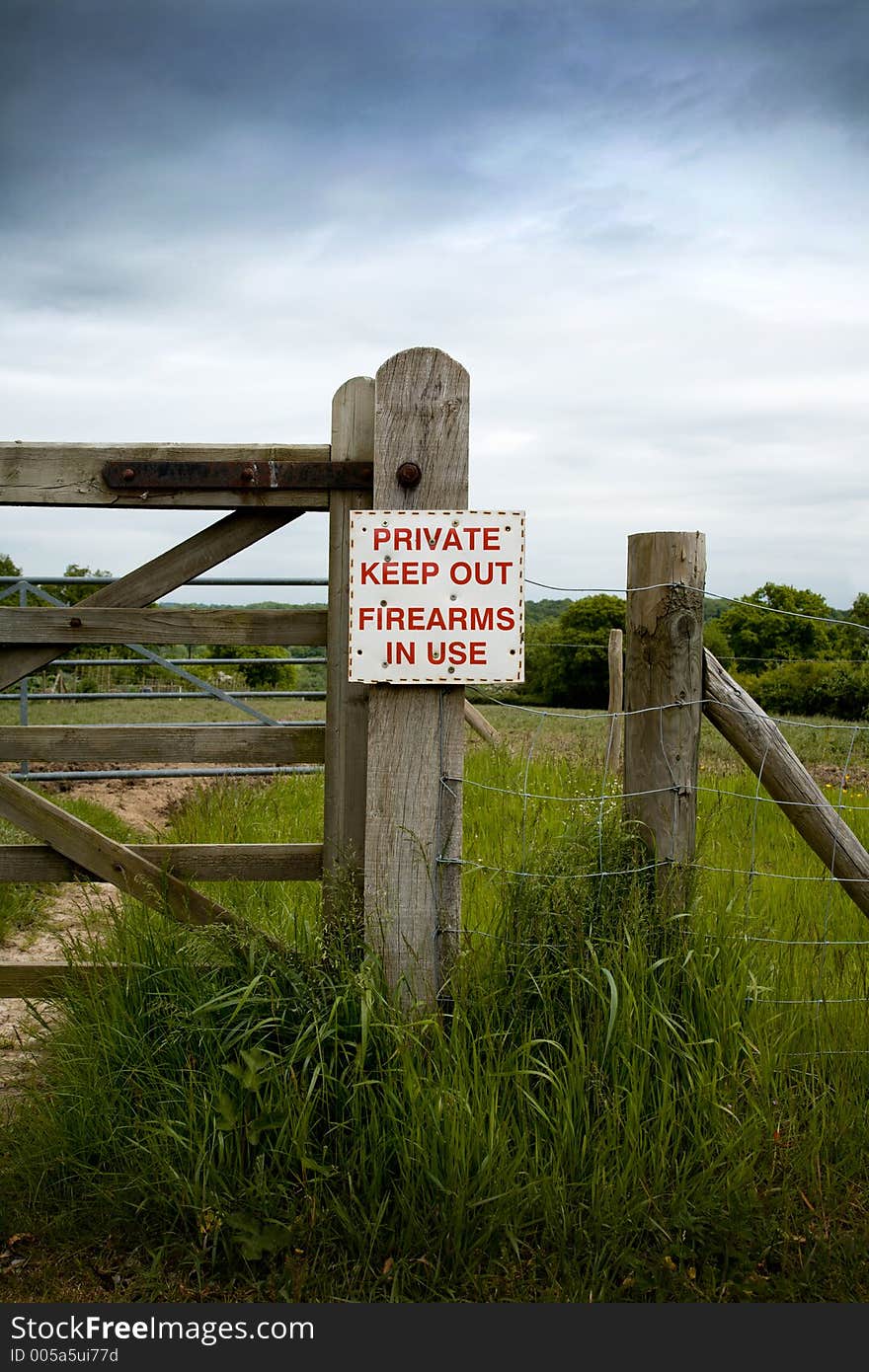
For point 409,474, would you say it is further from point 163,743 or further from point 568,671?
point 568,671

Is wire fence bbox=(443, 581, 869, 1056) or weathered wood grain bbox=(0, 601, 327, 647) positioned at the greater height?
weathered wood grain bbox=(0, 601, 327, 647)

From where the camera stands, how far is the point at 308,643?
131 inches

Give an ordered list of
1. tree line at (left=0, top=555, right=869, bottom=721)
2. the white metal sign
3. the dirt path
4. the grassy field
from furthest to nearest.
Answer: tree line at (left=0, top=555, right=869, bottom=721) < the dirt path < the white metal sign < the grassy field

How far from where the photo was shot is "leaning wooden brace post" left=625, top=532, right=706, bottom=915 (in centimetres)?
317

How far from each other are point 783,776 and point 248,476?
1.97m

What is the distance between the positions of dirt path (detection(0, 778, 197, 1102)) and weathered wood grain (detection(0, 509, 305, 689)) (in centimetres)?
97

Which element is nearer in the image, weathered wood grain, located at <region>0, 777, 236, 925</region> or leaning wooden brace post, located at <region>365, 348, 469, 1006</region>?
leaning wooden brace post, located at <region>365, 348, 469, 1006</region>

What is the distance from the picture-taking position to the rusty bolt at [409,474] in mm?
3111

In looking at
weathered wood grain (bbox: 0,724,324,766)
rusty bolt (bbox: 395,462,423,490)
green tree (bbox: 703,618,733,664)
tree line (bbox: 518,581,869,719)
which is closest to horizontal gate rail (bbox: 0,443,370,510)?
rusty bolt (bbox: 395,462,423,490)

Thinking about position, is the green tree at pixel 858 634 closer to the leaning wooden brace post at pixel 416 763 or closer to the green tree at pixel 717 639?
the green tree at pixel 717 639

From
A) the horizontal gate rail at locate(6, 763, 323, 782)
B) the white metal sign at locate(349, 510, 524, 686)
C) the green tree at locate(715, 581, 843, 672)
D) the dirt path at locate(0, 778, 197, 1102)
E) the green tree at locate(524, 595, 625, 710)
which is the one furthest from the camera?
the green tree at locate(715, 581, 843, 672)

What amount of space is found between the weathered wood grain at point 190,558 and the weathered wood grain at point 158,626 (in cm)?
4

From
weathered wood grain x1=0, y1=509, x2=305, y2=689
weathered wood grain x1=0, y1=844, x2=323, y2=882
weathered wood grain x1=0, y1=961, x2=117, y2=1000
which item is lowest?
weathered wood grain x1=0, y1=961, x2=117, y2=1000

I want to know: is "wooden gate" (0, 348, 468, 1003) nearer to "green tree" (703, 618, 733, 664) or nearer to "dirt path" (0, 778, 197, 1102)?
"dirt path" (0, 778, 197, 1102)
